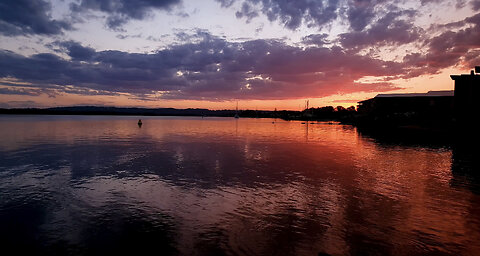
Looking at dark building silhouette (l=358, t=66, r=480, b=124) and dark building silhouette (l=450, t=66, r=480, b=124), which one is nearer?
dark building silhouette (l=450, t=66, r=480, b=124)

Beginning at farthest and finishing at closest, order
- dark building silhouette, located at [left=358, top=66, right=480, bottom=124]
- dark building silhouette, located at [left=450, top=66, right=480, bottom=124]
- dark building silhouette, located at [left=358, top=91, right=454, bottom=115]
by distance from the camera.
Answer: dark building silhouette, located at [left=358, top=91, right=454, bottom=115], dark building silhouette, located at [left=358, top=66, right=480, bottom=124], dark building silhouette, located at [left=450, top=66, right=480, bottom=124]

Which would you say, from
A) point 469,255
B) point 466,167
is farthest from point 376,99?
point 469,255

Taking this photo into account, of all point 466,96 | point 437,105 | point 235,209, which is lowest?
point 235,209

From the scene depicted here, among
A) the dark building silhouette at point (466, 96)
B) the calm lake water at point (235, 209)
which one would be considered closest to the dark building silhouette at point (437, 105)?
the dark building silhouette at point (466, 96)

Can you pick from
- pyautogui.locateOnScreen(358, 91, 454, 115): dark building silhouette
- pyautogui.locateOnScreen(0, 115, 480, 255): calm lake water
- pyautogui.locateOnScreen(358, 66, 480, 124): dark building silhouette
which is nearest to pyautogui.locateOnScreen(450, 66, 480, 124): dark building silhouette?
pyautogui.locateOnScreen(358, 66, 480, 124): dark building silhouette

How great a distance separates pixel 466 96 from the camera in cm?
6059

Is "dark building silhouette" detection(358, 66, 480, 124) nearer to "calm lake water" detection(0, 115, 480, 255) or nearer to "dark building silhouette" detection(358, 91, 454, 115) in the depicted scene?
"dark building silhouette" detection(358, 91, 454, 115)

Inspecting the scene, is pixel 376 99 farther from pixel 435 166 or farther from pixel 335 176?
pixel 335 176

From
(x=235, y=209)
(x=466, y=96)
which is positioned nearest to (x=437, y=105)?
(x=466, y=96)

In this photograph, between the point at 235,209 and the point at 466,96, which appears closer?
the point at 235,209

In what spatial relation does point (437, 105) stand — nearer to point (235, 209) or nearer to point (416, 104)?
point (416, 104)

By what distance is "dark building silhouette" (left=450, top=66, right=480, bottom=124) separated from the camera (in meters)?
59.5

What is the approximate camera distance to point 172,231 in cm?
1208

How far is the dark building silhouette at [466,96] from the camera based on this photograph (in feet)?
195
